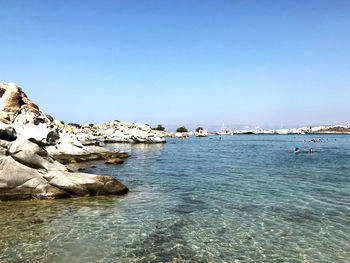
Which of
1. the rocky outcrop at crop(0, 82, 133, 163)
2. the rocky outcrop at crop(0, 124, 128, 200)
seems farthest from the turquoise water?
the rocky outcrop at crop(0, 82, 133, 163)

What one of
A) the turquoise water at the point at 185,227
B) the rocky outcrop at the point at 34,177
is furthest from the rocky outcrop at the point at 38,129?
the turquoise water at the point at 185,227

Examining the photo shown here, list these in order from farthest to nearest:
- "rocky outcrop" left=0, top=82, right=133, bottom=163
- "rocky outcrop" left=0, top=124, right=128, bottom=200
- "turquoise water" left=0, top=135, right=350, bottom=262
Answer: "rocky outcrop" left=0, top=82, right=133, bottom=163, "rocky outcrop" left=0, top=124, right=128, bottom=200, "turquoise water" left=0, top=135, right=350, bottom=262

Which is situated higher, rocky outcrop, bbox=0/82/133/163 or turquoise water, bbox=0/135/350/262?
rocky outcrop, bbox=0/82/133/163

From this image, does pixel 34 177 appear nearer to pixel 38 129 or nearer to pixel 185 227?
pixel 38 129

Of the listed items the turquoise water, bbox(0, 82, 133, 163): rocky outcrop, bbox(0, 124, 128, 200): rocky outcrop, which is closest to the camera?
the turquoise water

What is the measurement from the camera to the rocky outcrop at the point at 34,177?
17.5 meters

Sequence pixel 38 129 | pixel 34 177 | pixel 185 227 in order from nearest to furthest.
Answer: pixel 185 227
pixel 34 177
pixel 38 129

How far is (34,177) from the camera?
59.3ft

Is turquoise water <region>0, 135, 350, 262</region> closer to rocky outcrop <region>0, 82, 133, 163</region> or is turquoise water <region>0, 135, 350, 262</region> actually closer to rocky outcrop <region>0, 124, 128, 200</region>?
rocky outcrop <region>0, 124, 128, 200</region>

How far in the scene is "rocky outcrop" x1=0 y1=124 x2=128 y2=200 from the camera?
57.3 feet

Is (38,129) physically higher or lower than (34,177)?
higher

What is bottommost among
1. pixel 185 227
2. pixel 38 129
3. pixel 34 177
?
pixel 185 227

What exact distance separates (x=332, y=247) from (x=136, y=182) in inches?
718

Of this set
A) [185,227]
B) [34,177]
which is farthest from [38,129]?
[185,227]
